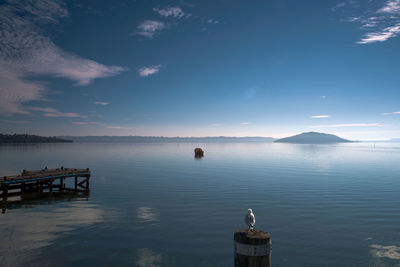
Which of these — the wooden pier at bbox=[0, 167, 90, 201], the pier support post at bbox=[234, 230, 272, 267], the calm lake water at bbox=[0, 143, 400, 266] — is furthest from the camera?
the wooden pier at bbox=[0, 167, 90, 201]

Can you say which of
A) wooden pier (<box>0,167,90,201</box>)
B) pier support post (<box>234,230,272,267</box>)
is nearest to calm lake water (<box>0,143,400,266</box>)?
wooden pier (<box>0,167,90,201</box>)

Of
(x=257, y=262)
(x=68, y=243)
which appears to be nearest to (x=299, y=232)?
(x=257, y=262)

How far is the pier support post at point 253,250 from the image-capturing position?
7.57m

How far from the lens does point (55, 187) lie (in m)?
36.0

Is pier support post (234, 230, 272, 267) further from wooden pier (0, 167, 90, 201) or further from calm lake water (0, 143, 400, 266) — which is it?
wooden pier (0, 167, 90, 201)

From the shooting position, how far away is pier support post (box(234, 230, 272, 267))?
757 centimetres

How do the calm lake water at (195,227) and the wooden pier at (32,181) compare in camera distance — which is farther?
the wooden pier at (32,181)

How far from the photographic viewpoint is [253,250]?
24.9 ft

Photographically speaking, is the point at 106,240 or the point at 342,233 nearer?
the point at 106,240

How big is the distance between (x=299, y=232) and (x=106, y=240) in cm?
1255

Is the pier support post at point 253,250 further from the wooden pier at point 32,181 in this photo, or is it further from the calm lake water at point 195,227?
the wooden pier at point 32,181

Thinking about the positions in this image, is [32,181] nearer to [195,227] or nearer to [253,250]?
[195,227]

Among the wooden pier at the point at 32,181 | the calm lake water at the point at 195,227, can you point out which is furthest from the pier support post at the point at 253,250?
the wooden pier at the point at 32,181

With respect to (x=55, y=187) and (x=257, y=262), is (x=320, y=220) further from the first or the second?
(x=55, y=187)
